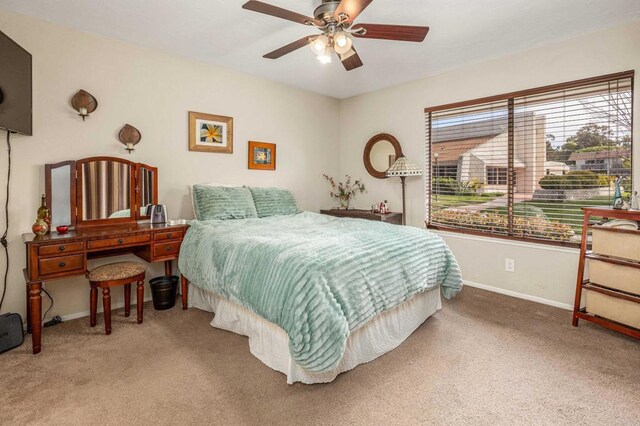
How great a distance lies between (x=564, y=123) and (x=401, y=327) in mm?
2481

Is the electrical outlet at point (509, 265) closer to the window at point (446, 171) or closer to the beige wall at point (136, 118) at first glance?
the window at point (446, 171)

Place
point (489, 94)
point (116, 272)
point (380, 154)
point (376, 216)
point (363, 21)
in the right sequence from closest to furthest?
point (116, 272) < point (363, 21) < point (489, 94) < point (376, 216) < point (380, 154)

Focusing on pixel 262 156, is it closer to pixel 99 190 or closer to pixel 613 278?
pixel 99 190

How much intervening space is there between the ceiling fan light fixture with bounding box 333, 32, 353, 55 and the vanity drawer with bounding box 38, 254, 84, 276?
2.32 m

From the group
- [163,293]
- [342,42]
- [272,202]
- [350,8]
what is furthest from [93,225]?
[350,8]

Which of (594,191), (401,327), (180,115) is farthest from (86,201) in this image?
(594,191)

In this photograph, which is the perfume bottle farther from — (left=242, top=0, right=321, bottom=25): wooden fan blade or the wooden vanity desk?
(left=242, top=0, right=321, bottom=25): wooden fan blade

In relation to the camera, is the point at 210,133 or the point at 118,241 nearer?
the point at 118,241

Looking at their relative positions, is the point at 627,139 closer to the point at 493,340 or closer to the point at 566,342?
the point at 566,342

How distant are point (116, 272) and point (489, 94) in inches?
155

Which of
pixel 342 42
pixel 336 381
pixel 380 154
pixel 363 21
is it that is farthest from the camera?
pixel 380 154

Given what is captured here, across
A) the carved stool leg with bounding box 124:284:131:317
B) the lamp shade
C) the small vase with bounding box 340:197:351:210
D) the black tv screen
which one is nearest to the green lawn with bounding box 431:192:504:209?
the lamp shade

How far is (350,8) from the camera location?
75.4 inches

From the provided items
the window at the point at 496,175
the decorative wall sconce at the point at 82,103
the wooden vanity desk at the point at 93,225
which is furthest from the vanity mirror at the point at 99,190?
the window at the point at 496,175
